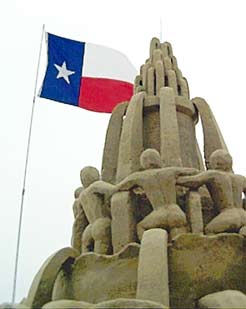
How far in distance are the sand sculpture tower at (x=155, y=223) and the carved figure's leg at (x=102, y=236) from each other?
20 millimetres

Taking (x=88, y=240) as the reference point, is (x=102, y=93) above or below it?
above

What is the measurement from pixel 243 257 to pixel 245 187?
2.03 meters

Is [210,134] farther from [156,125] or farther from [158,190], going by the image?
[158,190]

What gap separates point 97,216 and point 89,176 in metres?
1.09

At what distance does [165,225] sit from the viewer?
1064cm

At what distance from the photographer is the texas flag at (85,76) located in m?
15.7

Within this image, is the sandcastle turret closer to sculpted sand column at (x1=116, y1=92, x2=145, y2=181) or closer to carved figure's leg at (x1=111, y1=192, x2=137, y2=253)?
sculpted sand column at (x1=116, y1=92, x2=145, y2=181)

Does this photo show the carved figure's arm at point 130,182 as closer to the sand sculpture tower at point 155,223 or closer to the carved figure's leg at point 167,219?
the sand sculpture tower at point 155,223

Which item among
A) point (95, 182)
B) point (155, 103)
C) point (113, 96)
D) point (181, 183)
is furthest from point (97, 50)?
point (181, 183)

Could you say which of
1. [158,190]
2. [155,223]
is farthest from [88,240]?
[158,190]

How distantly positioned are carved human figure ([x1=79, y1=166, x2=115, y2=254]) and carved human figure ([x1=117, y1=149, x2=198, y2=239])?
557mm

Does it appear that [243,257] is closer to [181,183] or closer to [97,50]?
[181,183]

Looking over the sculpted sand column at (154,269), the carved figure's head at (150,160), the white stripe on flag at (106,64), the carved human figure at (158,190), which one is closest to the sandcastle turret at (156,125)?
the carved figure's head at (150,160)

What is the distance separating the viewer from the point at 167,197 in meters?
10.9
